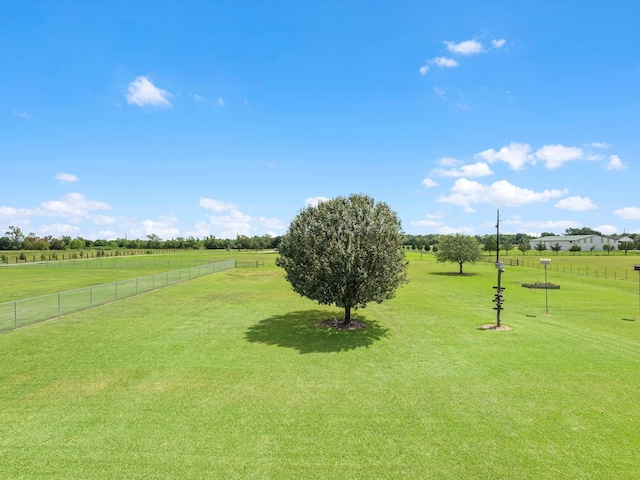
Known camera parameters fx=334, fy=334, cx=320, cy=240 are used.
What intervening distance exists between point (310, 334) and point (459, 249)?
145 ft

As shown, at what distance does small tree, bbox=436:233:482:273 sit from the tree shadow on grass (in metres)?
38.4

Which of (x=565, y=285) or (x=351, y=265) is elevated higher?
(x=351, y=265)

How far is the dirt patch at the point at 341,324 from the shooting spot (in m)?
20.3

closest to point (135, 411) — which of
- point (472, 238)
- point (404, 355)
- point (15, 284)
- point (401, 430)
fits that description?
point (401, 430)

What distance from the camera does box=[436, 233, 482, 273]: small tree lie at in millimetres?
55406

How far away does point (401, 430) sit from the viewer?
904 centimetres

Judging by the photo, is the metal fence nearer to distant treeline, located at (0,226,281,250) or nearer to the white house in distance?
distant treeline, located at (0,226,281,250)

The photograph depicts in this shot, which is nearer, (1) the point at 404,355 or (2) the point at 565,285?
(1) the point at 404,355

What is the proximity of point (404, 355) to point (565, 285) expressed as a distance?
34329 mm

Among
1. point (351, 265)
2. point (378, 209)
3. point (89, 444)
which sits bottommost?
point (89, 444)

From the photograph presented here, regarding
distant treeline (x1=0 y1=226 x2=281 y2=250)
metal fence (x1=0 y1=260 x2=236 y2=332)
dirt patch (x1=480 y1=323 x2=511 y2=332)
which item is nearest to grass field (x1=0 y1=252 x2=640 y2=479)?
dirt patch (x1=480 y1=323 x2=511 y2=332)

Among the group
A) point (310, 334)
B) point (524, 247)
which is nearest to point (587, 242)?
point (524, 247)

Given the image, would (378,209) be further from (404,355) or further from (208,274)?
(208,274)

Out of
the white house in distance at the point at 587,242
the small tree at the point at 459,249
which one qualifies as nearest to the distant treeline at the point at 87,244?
the small tree at the point at 459,249
